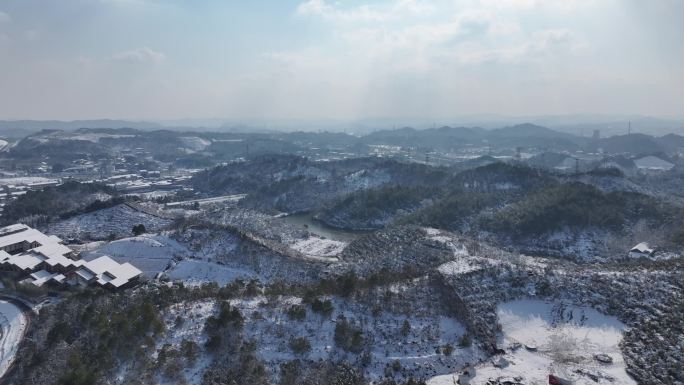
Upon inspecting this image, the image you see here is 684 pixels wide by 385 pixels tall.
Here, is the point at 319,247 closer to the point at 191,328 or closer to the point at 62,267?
the point at 62,267

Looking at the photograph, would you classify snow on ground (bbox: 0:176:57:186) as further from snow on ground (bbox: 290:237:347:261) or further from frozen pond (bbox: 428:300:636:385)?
frozen pond (bbox: 428:300:636:385)

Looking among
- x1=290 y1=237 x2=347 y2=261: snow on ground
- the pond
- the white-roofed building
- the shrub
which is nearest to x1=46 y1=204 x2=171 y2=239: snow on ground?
the white-roofed building

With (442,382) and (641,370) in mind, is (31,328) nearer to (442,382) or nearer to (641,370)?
Result: (442,382)

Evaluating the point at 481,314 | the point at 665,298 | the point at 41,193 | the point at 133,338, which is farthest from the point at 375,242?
the point at 41,193

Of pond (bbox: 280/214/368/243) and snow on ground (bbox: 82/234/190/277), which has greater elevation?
snow on ground (bbox: 82/234/190/277)

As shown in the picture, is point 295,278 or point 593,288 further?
point 295,278

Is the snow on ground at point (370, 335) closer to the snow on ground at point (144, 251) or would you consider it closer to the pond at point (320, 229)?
the snow on ground at point (144, 251)

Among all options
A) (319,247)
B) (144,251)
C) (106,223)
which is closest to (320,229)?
(319,247)
